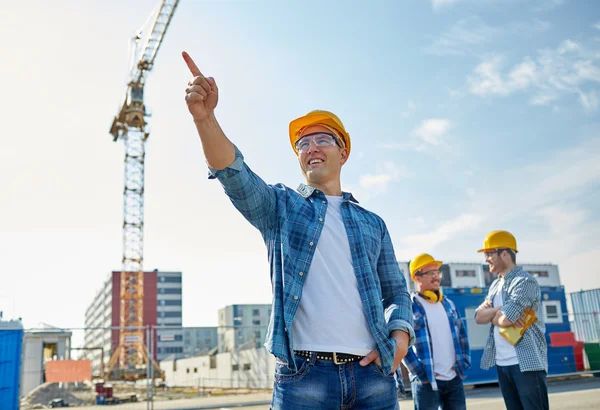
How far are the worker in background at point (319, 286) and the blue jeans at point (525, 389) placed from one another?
2.52 metres

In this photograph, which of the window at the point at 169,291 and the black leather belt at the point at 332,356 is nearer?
the black leather belt at the point at 332,356

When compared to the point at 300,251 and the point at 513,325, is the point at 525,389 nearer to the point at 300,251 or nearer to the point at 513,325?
the point at 513,325

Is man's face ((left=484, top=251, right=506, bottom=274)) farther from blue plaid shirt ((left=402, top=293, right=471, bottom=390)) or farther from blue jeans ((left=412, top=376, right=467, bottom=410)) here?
blue jeans ((left=412, top=376, right=467, bottom=410))

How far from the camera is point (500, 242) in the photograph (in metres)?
5.04

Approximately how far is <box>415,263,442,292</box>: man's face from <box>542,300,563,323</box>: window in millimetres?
12550

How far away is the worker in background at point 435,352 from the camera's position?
16.2 feet

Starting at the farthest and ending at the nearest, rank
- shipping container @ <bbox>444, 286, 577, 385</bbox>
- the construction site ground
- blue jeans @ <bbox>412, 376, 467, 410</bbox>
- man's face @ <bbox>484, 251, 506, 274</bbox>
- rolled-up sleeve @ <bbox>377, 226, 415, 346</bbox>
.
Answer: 1. shipping container @ <bbox>444, 286, 577, 385</bbox>
2. the construction site ground
3. man's face @ <bbox>484, 251, 506, 274</bbox>
4. blue jeans @ <bbox>412, 376, 467, 410</bbox>
5. rolled-up sleeve @ <bbox>377, 226, 415, 346</bbox>

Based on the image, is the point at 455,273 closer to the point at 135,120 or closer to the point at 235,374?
the point at 135,120

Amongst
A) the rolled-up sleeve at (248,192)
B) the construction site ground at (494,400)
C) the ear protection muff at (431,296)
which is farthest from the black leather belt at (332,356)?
the construction site ground at (494,400)

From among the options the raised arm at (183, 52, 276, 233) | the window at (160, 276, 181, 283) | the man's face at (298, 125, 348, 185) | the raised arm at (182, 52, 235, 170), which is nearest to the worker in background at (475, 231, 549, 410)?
the man's face at (298, 125, 348, 185)

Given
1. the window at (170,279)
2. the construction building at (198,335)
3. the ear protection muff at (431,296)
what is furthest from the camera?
the window at (170,279)

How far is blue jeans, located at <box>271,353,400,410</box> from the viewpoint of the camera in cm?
210

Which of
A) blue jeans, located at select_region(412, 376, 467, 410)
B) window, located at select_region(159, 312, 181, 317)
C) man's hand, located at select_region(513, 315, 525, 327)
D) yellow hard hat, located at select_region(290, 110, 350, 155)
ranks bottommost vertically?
blue jeans, located at select_region(412, 376, 467, 410)

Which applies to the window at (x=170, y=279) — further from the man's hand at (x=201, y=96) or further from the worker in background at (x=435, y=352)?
the man's hand at (x=201, y=96)
